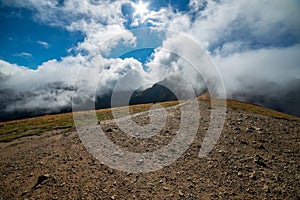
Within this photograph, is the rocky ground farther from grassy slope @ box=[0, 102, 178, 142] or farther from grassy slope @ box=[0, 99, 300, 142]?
grassy slope @ box=[0, 102, 178, 142]

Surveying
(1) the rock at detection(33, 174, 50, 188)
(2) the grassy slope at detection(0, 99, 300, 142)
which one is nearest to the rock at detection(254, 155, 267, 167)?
(1) the rock at detection(33, 174, 50, 188)

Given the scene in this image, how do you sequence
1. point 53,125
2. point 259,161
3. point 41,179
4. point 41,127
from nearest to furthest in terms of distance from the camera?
1. point 41,179
2. point 259,161
3. point 53,125
4. point 41,127

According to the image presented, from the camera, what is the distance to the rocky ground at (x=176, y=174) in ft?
30.0

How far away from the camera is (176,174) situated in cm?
1047

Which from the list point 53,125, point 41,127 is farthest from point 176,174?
point 41,127

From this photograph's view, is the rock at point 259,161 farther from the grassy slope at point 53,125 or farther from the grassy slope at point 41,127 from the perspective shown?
the grassy slope at point 41,127

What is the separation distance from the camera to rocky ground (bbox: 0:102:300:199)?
9133 millimetres

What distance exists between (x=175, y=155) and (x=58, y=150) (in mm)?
9665

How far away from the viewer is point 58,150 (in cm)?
1449

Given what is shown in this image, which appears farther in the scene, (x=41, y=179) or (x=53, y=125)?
(x=53, y=125)

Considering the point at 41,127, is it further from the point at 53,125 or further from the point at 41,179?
the point at 41,179

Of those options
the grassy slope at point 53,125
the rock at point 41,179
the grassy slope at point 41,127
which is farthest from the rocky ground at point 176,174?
the grassy slope at point 41,127

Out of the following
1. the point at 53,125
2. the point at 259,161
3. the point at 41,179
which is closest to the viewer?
→ the point at 41,179

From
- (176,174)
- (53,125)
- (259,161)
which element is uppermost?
(259,161)
